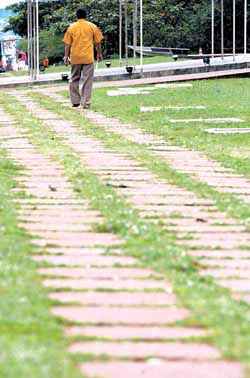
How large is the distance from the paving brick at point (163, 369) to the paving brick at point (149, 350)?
0.07 m

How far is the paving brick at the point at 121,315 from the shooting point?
3936 mm

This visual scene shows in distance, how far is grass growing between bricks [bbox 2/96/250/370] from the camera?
149 inches

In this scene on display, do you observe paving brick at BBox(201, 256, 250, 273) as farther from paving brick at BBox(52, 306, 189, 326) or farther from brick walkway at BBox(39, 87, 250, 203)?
brick walkway at BBox(39, 87, 250, 203)

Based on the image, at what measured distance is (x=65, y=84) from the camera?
23172 millimetres

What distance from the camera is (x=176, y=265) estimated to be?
16.2 feet

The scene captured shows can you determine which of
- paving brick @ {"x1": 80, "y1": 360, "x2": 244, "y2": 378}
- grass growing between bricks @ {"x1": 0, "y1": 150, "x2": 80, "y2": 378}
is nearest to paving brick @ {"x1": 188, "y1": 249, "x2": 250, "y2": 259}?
grass growing between bricks @ {"x1": 0, "y1": 150, "x2": 80, "y2": 378}

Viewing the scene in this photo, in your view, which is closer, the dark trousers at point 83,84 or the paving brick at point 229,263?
the paving brick at point 229,263

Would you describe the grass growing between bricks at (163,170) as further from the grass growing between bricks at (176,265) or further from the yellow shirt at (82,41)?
the yellow shirt at (82,41)

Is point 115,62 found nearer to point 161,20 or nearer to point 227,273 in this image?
point 161,20

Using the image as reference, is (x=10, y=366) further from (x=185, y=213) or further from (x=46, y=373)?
(x=185, y=213)

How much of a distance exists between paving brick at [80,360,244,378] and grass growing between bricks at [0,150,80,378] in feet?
0.25

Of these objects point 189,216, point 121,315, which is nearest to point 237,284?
point 121,315

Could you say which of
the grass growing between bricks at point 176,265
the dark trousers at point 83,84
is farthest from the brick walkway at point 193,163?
the dark trousers at point 83,84

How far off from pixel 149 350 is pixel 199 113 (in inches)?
433
